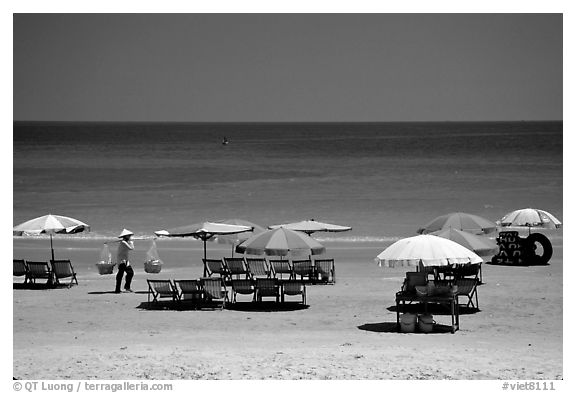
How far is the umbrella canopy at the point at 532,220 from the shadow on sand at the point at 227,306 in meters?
7.63

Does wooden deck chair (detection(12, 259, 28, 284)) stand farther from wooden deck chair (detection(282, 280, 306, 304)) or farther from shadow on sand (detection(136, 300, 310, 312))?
wooden deck chair (detection(282, 280, 306, 304))

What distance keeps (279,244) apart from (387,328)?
125 inches

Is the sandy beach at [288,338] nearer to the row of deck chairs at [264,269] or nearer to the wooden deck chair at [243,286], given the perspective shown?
the wooden deck chair at [243,286]

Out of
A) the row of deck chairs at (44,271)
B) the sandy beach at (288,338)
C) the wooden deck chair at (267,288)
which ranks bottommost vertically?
the sandy beach at (288,338)

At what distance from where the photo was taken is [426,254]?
1385cm

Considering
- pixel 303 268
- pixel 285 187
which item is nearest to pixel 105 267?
pixel 303 268

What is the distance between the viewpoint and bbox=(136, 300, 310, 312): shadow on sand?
1600cm

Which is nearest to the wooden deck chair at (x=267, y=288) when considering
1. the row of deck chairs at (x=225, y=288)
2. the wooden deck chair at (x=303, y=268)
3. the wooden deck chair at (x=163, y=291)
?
the row of deck chairs at (x=225, y=288)

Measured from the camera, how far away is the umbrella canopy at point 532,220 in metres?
21.4

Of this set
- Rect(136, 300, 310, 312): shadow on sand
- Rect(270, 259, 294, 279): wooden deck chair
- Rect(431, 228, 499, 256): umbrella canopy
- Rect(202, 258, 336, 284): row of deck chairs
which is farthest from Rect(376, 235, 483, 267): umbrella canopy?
Rect(270, 259, 294, 279): wooden deck chair

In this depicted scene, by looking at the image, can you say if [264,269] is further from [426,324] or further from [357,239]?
[357,239]

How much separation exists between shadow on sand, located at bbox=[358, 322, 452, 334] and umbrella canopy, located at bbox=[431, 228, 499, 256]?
2154 millimetres

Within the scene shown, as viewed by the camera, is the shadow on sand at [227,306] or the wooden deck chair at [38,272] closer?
the shadow on sand at [227,306]
